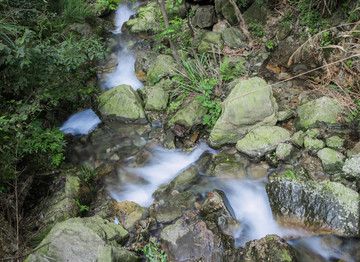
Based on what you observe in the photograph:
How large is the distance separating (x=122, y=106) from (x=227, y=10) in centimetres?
410

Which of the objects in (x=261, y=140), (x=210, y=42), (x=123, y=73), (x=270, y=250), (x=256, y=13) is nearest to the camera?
(x=270, y=250)

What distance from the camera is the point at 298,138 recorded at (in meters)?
4.33

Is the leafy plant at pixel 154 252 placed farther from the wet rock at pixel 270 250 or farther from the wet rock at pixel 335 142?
the wet rock at pixel 335 142

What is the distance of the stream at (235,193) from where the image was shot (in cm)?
332

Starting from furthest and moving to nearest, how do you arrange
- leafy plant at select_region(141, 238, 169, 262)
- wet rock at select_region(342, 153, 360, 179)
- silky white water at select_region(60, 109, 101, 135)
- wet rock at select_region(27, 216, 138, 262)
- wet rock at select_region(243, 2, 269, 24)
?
wet rock at select_region(243, 2, 269, 24) < silky white water at select_region(60, 109, 101, 135) < wet rock at select_region(342, 153, 360, 179) < leafy plant at select_region(141, 238, 169, 262) < wet rock at select_region(27, 216, 138, 262)

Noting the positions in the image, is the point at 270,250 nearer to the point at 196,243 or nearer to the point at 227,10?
the point at 196,243

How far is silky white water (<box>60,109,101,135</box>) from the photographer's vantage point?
5887mm

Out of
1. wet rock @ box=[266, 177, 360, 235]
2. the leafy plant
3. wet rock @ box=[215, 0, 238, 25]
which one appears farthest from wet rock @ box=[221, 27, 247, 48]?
the leafy plant

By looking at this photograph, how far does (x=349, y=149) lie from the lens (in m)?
4.04

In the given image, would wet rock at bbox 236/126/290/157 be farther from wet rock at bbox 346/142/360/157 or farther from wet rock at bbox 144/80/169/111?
wet rock at bbox 144/80/169/111

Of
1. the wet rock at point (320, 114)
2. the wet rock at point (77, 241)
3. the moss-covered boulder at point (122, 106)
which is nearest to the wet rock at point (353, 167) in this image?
the wet rock at point (320, 114)

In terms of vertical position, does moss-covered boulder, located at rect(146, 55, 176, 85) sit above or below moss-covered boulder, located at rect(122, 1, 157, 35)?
below

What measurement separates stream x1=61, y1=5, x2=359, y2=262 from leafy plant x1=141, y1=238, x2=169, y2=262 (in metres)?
0.92

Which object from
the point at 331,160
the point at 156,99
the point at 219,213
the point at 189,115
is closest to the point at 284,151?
the point at 331,160
